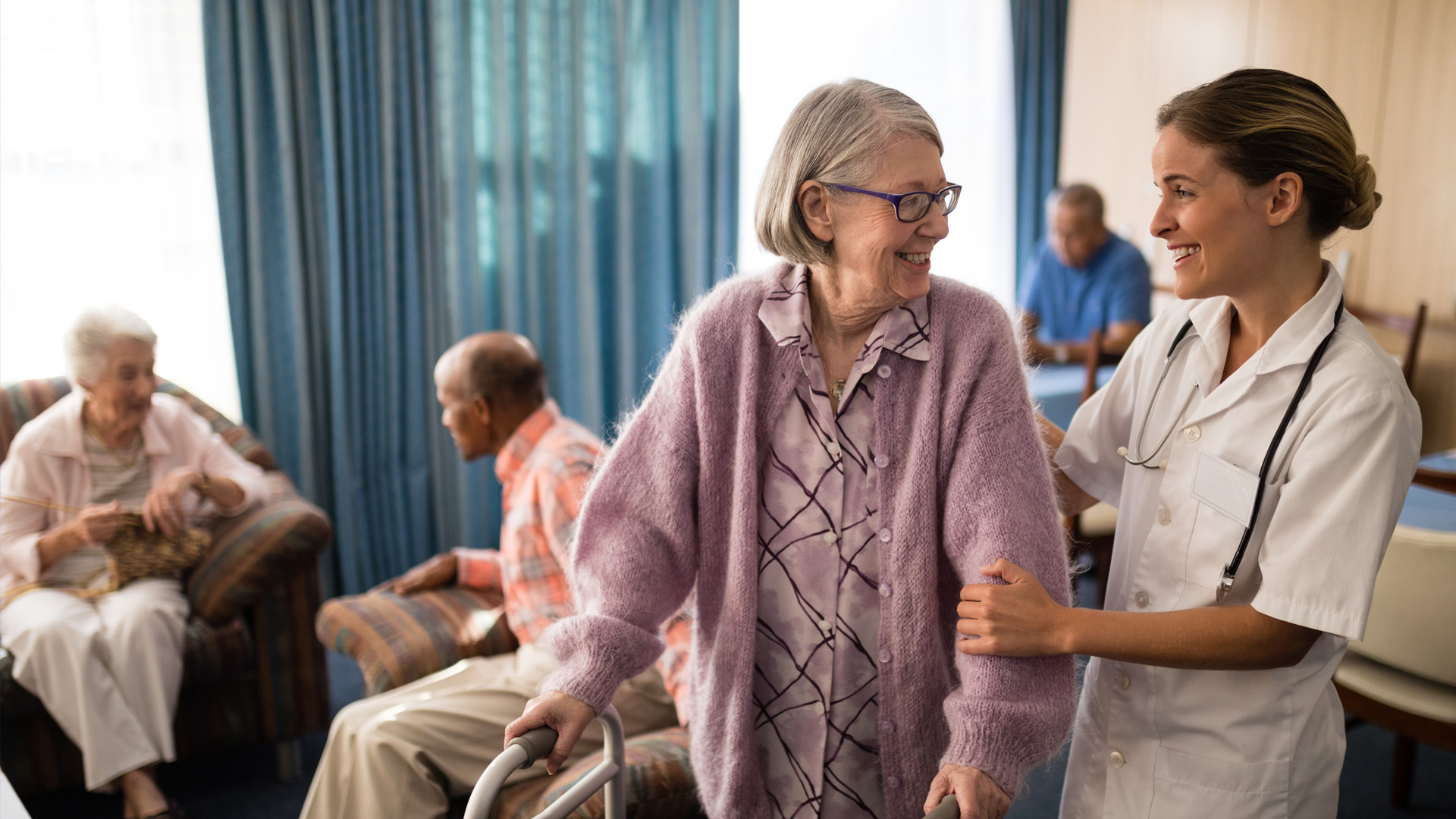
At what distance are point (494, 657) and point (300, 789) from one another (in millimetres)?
721

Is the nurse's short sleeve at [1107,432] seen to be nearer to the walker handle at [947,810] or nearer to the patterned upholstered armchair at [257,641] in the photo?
the walker handle at [947,810]

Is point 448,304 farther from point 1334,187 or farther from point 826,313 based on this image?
point 1334,187

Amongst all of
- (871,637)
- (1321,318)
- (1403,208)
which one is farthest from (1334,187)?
(1403,208)

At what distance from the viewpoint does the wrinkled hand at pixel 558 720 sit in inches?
42.2

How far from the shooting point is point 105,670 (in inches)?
90.9

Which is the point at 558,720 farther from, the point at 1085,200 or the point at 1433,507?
the point at 1085,200

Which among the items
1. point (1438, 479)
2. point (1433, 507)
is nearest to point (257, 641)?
point (1438, 479)

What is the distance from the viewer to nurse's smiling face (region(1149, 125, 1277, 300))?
1.11 m

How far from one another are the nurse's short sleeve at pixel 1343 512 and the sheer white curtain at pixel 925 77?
10.0ft

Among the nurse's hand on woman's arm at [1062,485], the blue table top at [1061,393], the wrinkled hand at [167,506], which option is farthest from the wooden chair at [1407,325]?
the wrinkled hand at [167,506]

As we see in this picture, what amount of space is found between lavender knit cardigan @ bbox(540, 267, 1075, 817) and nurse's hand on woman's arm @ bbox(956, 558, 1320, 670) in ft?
0.10

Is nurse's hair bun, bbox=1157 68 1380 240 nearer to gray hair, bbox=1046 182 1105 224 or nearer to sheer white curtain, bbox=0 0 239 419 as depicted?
gray hair, bbox=1046 182 1105 224

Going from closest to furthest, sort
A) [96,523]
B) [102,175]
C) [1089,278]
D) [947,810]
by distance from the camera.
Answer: [947,810] < [96,523] < [102,175] < [1089,278]

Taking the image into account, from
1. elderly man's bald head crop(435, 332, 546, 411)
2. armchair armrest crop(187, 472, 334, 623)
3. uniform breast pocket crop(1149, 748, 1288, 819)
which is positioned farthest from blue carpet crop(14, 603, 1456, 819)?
uniform breast pocket crop(1149, 748, 1288, 819)
